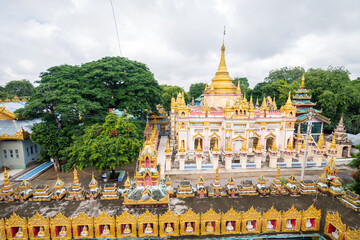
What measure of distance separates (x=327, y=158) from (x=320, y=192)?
16519 mm

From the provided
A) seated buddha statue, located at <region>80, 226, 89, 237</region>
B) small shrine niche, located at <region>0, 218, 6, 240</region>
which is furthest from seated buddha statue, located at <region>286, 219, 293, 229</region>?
small shrine niche, located at <region>0, 218, 6, 240</region>

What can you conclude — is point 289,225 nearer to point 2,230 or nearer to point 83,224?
point 83,224

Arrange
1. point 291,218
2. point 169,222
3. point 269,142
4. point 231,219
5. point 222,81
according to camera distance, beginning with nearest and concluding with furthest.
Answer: point 169,222 → point 231,219 → point 291,218 → point 269,142 → point 222,81

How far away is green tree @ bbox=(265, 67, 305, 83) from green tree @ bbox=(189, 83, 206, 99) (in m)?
23.0

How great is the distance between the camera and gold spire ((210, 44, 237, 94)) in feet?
89.2

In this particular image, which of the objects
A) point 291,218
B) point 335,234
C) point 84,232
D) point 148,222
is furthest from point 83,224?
point 335,234

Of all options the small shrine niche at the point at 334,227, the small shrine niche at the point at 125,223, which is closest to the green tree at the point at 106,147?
the small shrine niche at the point at 125,223

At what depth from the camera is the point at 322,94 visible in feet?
115

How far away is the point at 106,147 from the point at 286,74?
6222cm

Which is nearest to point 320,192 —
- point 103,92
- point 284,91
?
point 103,92

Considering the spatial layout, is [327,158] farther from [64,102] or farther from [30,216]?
[64,102]

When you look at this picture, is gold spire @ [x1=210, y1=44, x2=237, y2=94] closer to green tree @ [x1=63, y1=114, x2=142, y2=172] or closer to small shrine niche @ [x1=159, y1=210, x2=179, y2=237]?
green tree @ [x1=63, y1=114, x2=142, y2=172]

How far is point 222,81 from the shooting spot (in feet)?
92.1

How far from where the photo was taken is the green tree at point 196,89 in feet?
239
